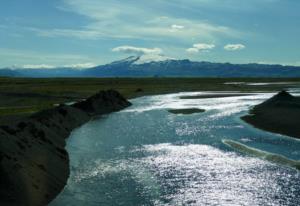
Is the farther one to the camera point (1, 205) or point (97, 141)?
point (97, 141)

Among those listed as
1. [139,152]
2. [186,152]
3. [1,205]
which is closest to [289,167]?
[186,152]

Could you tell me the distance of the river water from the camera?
32344 millimetres

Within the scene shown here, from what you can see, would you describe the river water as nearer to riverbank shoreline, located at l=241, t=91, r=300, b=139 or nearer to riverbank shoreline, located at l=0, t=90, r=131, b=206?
riverbank shoreline, located at l=0, t=90, r=131, b=206

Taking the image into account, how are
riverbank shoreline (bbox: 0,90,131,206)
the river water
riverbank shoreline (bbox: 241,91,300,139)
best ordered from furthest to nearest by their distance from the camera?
1. riverbank shoreline (bbox: 241,91,300,139)
2. the river water
3. riverbank shoreline (bbox: 0,90,131,206)

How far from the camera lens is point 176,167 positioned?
138 ft

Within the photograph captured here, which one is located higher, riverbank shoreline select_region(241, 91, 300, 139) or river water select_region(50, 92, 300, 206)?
riverbank shoreline select_region(241, 91, 300, 139)

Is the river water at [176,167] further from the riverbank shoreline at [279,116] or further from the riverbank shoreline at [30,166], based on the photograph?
the riverbank shoreline at [279,116]

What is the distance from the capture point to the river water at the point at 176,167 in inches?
1273

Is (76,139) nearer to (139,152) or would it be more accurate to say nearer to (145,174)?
(139,152)

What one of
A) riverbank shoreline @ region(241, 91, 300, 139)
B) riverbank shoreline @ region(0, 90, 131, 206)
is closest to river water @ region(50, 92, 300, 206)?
riverbank shoreline @ region(0, 90, 131, 206)

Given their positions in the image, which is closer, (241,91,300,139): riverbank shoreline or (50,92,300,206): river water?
(50,92,300,206): river water

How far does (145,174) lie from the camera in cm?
3944

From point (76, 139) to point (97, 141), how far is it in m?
3.82

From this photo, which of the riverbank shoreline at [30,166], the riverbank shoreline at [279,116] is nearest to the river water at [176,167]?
the riverbank shoreline at [30,166]
